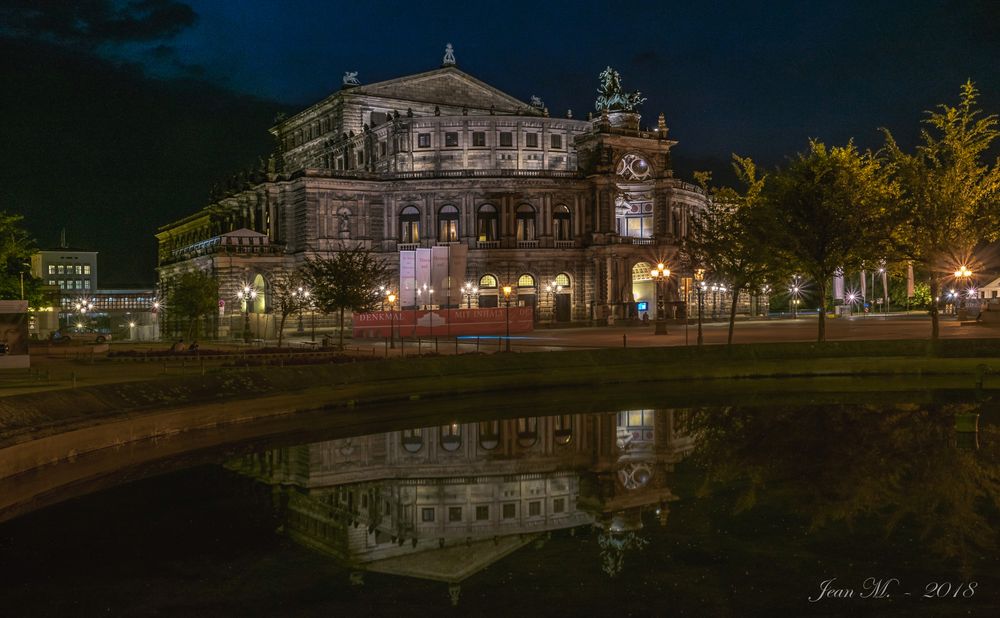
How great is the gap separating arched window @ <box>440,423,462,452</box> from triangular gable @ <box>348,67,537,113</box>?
269 ft

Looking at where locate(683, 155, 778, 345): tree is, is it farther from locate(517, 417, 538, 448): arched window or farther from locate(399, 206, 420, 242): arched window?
locate(399, 206, 420, 242): arched window

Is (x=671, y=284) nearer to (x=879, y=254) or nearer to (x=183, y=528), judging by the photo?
(x=879, y=254)

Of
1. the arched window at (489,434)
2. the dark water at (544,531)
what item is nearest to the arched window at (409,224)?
the arched window at (489,434)

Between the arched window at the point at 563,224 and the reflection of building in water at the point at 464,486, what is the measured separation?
225ft

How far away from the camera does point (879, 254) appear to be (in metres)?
45.0

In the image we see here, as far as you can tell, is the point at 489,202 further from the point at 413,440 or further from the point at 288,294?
the point at 413,440

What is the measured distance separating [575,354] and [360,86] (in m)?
74.4

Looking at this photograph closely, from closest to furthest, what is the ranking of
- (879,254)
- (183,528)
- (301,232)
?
(183,528) → (879,254) → (301,232)

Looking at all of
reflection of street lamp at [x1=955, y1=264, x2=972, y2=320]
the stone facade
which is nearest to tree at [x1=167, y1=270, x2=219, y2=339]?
the stone facade

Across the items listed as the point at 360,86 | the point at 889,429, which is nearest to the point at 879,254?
the point at 889,429

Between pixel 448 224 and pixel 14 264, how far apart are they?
1649 inches

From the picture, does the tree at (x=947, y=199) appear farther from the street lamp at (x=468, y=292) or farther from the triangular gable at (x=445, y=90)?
the triangular gable at (x=445, y=90)

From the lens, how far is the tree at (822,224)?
41.8 metres

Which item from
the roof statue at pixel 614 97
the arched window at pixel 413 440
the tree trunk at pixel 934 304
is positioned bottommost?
the arched window at pixel 413 440
